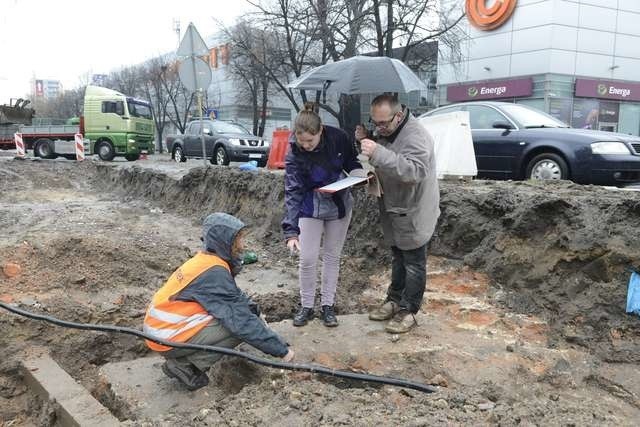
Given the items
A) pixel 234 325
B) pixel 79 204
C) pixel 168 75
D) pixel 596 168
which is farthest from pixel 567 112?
pixel 168 75

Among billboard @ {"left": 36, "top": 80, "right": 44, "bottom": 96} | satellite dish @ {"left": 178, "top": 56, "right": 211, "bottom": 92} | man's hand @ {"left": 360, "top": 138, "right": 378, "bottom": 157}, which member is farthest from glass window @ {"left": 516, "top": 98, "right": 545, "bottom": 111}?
billboard @ {"left": 36, "top": 80, "right": 44, "bottom": 96}

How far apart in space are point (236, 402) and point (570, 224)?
347 centimetres

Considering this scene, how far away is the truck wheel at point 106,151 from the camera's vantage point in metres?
21.3

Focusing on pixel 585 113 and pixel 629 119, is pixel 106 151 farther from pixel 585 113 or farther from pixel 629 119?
pixel 629 119

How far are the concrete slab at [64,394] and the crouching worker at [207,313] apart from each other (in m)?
0.47

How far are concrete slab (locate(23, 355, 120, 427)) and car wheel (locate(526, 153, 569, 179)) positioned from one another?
680 cm

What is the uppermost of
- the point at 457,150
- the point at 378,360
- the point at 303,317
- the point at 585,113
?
the point at 585,113

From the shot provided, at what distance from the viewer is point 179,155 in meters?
20.2

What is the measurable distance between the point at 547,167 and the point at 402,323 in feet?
16.4

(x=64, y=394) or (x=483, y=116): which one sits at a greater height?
(x=483, y=116)

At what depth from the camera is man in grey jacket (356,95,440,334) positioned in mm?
3486

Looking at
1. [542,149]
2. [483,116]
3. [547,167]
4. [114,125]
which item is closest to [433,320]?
[547,167]

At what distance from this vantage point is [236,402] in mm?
2977

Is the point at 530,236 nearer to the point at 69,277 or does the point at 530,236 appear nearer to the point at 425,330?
the point at 425,330
